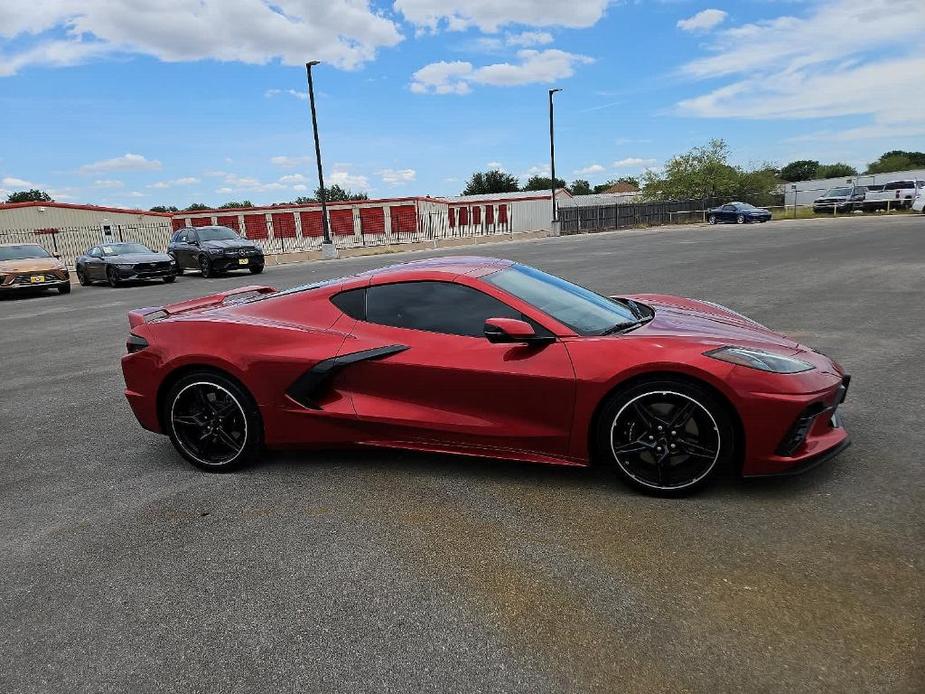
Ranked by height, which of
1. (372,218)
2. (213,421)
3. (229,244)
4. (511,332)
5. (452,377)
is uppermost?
(372,218)

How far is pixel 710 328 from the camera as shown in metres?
3.84

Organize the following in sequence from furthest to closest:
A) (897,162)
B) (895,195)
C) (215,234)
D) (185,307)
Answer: (897,162), (895,195), (215,234), (185,307)

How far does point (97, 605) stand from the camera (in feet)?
9.18

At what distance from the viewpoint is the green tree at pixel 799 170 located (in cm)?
11548

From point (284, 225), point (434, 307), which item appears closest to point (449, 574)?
point (434, 307)

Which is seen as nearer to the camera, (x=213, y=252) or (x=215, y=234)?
(x=213, y=252)

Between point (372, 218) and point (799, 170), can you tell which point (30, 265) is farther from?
point (799, 170)

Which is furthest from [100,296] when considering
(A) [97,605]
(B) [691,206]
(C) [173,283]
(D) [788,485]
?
(B) [691,206]

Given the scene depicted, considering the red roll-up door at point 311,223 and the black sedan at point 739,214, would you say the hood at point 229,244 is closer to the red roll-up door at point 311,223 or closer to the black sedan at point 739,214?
the red roll-up door at point 311,223

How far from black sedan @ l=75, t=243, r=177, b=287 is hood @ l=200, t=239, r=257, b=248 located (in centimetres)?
143

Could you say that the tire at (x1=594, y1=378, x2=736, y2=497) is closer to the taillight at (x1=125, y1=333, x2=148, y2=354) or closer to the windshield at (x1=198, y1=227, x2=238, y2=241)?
the taillight at (x1=125, y1=333, x2=148, y2=354)

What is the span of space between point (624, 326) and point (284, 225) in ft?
147

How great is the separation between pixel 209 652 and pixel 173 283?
62.0 ft

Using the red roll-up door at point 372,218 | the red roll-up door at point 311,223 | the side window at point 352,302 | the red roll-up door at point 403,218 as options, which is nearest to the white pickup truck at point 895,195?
the red roll-up door at point 403,218
